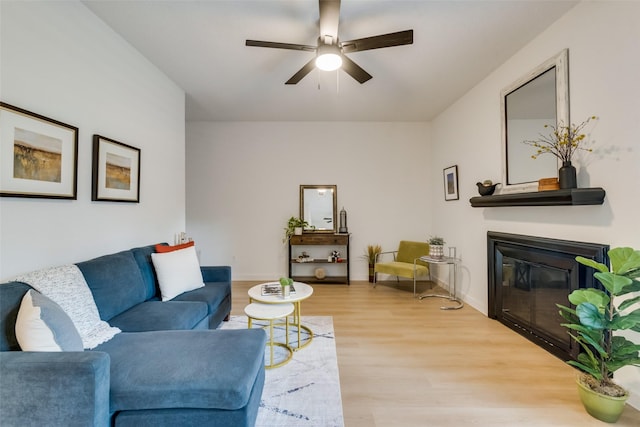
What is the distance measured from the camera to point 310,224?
488cm

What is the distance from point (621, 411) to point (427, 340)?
127 centimetres

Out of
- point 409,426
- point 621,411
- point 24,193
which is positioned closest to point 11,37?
point 24,193

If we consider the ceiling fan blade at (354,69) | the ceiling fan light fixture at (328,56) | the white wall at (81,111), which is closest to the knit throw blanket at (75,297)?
the white wall at (81,111)

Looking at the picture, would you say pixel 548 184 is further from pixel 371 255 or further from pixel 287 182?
pixel 287 182

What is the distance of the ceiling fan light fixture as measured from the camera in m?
2.11

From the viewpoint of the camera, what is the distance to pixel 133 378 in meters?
1.27

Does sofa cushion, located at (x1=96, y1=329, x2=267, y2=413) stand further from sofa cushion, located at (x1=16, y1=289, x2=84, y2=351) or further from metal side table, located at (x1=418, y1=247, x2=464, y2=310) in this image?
metal side table, located at (x1=418, y1=247, x2=464, y2=310)

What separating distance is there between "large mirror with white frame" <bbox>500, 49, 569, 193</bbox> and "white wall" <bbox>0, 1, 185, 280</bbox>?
3870 mm

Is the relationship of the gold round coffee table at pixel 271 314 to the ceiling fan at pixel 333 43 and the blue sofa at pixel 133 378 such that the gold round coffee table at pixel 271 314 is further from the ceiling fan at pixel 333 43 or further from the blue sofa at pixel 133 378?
the ceiling fan at pixel 333 43

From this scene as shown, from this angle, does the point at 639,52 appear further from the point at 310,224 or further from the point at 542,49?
the point at 310,224

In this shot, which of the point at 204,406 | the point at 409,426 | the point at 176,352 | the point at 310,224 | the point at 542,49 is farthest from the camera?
the point at 310,224

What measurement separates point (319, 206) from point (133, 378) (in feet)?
12.7

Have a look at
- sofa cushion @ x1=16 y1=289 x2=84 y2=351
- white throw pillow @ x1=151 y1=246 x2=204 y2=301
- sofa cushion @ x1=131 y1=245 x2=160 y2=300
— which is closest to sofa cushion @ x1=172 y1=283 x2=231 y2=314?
white throw pillow @ x1=151 y1=246 x2=204 y2=301

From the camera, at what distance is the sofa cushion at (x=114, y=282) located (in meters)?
1.87
